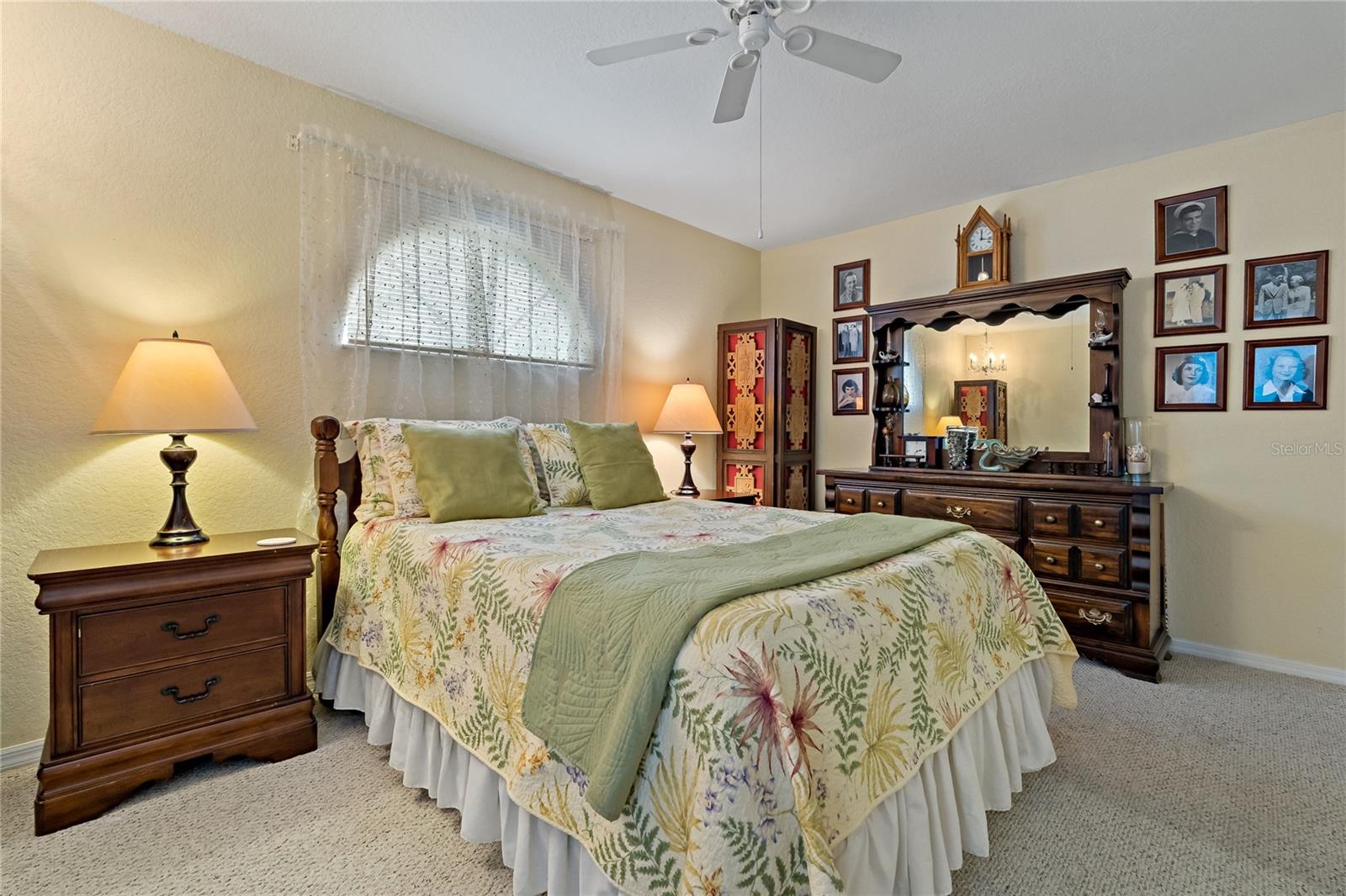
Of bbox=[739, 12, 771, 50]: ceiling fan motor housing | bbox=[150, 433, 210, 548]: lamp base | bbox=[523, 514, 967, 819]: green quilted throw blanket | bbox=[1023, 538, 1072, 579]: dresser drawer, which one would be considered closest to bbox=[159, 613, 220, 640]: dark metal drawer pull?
bbox=[150, 433, 210, 548]: lamp base

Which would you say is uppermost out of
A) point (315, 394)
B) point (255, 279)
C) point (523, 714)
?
point (255, 279)

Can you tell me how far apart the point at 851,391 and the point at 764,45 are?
2.83 m

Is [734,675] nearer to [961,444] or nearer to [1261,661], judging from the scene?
[961,444]

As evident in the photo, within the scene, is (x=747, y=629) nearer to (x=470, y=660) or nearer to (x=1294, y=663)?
(x=470, y=660)

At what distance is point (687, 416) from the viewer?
388cm

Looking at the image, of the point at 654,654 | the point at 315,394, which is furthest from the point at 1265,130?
the point at 315,394

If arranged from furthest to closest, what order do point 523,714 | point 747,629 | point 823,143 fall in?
point 823,143 → point 523,714 → point 747,629

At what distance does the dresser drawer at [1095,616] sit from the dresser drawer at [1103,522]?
0.97ft

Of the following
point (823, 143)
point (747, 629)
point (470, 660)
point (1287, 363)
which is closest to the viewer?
point (747, 629)

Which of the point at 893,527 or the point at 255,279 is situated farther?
the point at 255,279

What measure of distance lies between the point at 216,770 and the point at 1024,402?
4073mm

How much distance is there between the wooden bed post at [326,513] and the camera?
249 centimetres

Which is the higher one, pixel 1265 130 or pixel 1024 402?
pixel 1265 130

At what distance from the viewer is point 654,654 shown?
1.15 metres
